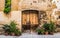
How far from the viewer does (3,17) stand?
10906mm

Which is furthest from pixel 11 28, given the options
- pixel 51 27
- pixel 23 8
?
pixel 51 27

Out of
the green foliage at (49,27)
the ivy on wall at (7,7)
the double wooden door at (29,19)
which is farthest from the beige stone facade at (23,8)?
the green foliage at (49,27)

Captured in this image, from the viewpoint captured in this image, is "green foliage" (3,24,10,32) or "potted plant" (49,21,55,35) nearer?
"green foliage" (3,24,10,32)

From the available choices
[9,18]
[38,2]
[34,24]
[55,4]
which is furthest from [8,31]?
[55,4]

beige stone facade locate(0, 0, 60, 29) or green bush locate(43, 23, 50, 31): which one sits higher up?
beige stone facade locate(0, 0, 60, 29)

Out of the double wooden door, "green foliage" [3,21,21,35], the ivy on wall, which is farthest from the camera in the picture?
the double wooden door

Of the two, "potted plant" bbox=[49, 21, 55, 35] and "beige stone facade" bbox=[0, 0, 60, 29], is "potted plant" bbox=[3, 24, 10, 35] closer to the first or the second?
"beige stone facade" bbox=[0, 0, 60, 29]

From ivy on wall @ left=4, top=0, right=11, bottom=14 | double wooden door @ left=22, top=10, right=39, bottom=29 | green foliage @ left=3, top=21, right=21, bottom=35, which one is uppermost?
ivy on wall @ left=4, top=0, right=11, bottom=14

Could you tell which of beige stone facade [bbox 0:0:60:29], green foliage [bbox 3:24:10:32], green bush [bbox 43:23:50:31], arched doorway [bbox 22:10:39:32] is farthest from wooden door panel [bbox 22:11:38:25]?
green foliage [bbox 3:24:10:32]

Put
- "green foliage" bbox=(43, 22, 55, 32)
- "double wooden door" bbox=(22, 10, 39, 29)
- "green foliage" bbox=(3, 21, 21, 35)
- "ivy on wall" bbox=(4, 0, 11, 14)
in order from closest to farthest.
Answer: "green foliage" bbox=(3, 21, 21, 35), "green foliage" bbox=(43, 22, 55, 32), "ivy on wall" bbox=(4, 0, 11, 14), "double wooden door" bbox=(22, 10, 39, 29)

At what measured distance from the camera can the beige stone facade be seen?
1091 cm

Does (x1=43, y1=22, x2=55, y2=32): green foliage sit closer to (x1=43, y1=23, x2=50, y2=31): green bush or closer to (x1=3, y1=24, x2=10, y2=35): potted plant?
(x1=43, y1=23, x2=50, y2=31): green bush

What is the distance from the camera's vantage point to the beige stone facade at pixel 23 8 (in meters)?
10.9

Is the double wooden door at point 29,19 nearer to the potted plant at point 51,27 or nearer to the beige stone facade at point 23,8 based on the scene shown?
the beige stone facade at point 23,8
